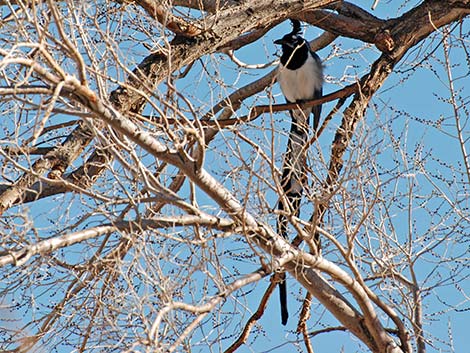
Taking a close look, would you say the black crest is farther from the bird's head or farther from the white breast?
the white breast

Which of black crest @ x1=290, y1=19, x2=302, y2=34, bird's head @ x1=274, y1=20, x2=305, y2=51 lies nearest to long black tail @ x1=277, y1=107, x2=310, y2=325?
bird's head @ x1=274, y1=20, x2=305, y2=51

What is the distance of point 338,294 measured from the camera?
3.94m

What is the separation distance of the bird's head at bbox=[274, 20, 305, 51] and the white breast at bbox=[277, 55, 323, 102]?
174 mm

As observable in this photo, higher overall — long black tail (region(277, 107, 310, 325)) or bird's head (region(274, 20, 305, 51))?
bird's head (region(274, 20, 305, 51))

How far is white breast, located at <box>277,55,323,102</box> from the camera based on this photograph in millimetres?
5602

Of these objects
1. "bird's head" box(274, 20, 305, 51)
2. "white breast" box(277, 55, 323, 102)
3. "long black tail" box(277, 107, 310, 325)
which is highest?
"bird's head" box(274, 20, 305, 51)

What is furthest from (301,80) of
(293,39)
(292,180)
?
(292,180)

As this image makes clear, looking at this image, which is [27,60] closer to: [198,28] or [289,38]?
[198,28]

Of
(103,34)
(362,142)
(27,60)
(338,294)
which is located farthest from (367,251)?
(27,60)

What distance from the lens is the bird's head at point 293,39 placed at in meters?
5.45

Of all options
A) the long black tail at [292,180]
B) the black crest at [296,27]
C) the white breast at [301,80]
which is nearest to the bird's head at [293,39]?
the black crest at [296,27]

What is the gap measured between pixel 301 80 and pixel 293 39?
270mm

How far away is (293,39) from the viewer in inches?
216

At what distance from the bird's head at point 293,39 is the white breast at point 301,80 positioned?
0.57ft
